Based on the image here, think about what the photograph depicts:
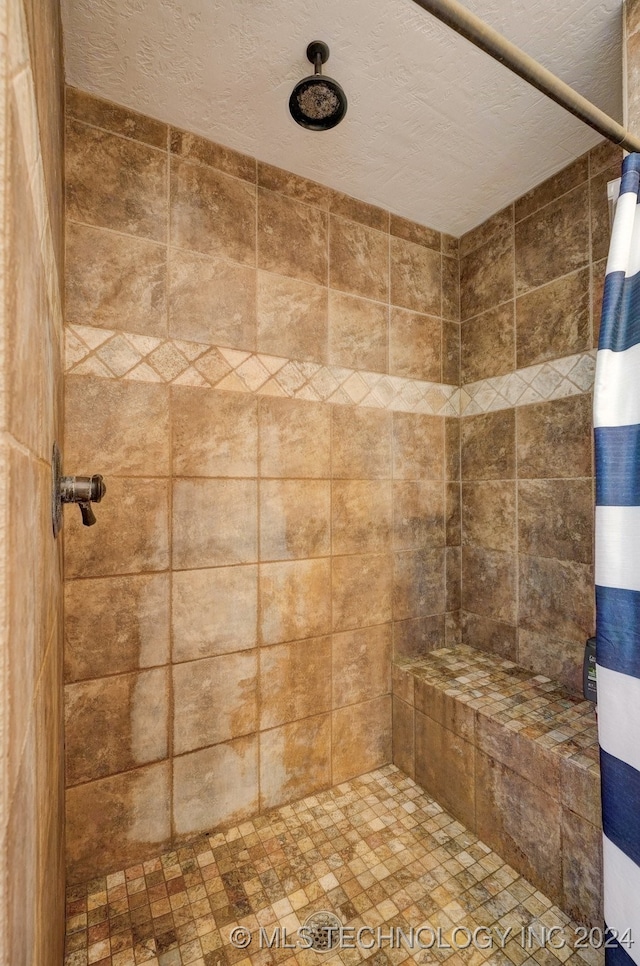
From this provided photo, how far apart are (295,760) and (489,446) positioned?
1.41 meters

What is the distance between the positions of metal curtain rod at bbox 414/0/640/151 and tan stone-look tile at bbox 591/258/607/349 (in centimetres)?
64

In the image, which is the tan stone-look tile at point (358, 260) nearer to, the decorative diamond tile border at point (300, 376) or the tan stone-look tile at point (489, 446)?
the decorative diamond tile border at point (300, 376)

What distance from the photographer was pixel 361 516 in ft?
5.42

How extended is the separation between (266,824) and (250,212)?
6.70ft

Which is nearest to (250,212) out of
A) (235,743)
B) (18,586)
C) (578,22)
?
(578,22)

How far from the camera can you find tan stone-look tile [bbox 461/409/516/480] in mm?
1711

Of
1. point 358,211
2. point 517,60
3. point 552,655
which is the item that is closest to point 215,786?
point 552,655

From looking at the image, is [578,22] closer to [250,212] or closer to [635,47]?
[635,47]

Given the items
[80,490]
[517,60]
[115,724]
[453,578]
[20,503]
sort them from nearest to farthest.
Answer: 1. [20,503]
2. [517,60]
3. [80,490]
4. [115,724]
5. [453,578]

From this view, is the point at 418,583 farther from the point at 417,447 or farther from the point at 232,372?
the point at 232,372

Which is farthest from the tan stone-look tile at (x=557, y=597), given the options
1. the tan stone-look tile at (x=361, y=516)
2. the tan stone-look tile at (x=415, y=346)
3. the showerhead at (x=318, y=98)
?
the showerhead at (x=318, y=98)

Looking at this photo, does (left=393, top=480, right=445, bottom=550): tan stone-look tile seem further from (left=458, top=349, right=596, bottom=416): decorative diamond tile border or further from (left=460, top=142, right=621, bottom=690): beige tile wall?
(left=458, top=349, right=596, bottom=416): decorative diamond tile border

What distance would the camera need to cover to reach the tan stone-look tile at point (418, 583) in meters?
1.74

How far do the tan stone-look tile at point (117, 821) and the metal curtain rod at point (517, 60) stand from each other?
1.77m
